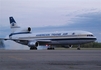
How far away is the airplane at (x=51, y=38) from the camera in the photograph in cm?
4459

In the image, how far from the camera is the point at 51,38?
49.0 m

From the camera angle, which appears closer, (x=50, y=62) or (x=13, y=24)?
(x=50, y=62)

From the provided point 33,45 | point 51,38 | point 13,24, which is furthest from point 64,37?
point 13,24

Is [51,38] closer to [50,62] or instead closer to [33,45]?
[33,45]

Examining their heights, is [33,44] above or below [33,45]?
above

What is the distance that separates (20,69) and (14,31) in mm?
49949

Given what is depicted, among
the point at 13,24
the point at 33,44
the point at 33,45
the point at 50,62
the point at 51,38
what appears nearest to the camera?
the point at 50,62

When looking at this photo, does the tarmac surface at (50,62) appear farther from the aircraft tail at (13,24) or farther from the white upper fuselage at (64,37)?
the aircraft tail at (13,24)

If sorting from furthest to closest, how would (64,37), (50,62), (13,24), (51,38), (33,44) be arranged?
1. (13,24)
2. (51,38)
3. (33,44)
4. (64,37)
5. (50,62)

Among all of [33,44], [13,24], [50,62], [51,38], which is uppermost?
[13,24]

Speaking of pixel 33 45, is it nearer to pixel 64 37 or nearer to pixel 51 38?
pixel 51 38

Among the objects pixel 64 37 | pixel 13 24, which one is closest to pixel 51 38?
pixel 64 37

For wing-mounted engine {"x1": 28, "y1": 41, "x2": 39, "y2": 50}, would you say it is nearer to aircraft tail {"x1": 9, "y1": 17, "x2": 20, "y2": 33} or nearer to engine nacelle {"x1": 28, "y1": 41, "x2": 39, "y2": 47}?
engine nacelle {"x1": 28, "y1": 41, "x2": 39, "y2": 47}

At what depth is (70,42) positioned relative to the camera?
4622 cm
